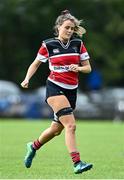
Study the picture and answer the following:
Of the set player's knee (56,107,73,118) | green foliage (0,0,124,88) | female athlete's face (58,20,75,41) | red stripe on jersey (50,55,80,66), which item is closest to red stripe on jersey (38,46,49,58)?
red stripe on jersey (50,55,80,66)

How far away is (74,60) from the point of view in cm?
1146

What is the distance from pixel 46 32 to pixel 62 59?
39767mm

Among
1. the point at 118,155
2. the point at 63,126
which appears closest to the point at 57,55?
the point at 63,126

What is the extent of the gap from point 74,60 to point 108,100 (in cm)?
3028

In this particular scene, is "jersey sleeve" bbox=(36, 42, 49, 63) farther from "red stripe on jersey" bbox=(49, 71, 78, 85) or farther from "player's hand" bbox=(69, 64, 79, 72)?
"player's hand" bbox=(69, 64, 79, 72)

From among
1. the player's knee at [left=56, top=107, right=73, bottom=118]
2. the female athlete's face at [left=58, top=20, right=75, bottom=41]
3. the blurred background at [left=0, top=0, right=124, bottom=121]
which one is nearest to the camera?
the player's knee at [left=56, top=107, right=73, bottom=118]

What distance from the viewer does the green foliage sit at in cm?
5134

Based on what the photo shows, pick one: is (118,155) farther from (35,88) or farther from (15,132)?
(35,88)

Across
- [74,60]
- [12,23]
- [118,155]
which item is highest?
[74,60]

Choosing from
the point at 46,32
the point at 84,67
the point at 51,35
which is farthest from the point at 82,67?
the point at 46,32

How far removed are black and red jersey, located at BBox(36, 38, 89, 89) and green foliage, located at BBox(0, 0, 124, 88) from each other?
3875 centimetres

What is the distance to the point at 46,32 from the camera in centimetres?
5106

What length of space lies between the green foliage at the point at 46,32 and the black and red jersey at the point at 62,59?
3875cm

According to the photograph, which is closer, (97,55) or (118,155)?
(118,155)
